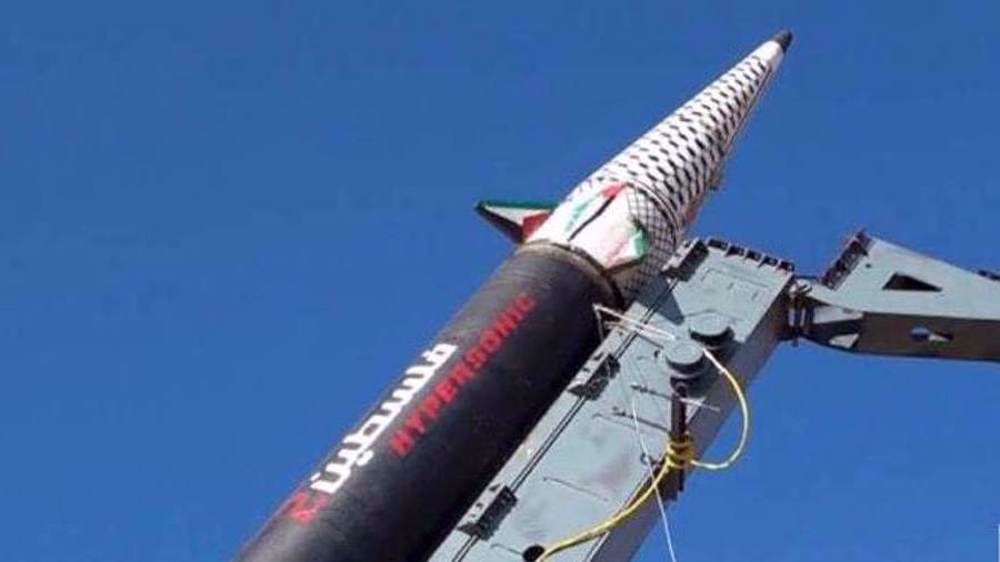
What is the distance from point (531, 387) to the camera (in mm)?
15773

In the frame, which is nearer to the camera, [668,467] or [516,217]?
[668,467]

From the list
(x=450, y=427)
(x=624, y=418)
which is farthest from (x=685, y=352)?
(x=450, y=427)

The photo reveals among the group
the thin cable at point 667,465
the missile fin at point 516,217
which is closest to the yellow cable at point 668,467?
the thin cable at point 667,465

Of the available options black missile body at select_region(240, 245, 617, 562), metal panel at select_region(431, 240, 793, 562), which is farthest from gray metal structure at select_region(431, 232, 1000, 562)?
black missile body at select_region(240, 245, 617, 562)

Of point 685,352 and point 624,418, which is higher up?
point 685,352

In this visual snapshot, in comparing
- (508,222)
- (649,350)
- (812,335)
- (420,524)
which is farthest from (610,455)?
(508,222)

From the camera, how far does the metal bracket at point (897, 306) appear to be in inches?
604

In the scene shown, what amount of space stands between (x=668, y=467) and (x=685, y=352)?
107 centimetres

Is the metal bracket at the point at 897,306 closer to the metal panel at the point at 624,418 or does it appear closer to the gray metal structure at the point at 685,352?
the gray metal structure at the point at 685,352

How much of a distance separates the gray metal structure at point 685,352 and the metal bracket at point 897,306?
1cm

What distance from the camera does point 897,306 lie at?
50.9 ft

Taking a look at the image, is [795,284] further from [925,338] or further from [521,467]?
[521,467]

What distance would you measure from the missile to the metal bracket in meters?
1.92

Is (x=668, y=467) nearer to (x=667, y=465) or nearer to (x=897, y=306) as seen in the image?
(x=667, y=465)
